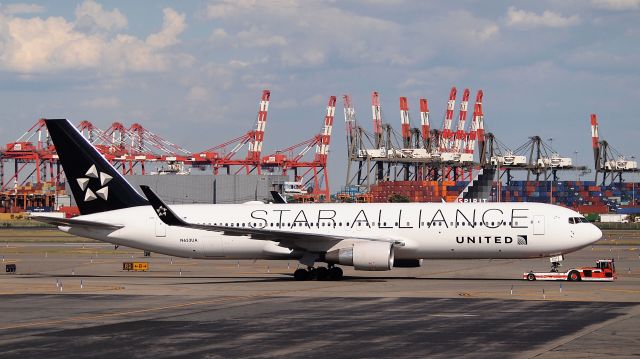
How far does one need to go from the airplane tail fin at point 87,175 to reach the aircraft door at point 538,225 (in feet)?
72.0

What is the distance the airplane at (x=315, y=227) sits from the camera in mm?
52625

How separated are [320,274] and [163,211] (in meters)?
9.04

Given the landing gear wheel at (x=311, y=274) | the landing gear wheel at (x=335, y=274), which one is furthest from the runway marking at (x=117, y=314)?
the landing gear wheel at (x=335, y=274)

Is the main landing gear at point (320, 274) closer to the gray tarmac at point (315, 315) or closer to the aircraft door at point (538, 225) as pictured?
the gray tarmac at point (315, 315)

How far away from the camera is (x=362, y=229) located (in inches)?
2156

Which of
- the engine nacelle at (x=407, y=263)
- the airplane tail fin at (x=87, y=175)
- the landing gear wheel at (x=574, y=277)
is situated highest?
the airplane tail fin at (x=87, y=175)

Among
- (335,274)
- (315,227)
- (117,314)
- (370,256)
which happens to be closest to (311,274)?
(335,274)

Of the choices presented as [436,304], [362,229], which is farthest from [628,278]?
[436,304]

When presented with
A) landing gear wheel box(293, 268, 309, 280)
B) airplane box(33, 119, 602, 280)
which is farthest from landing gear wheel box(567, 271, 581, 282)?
landing gear wheel box(293, 268, 309, 280)

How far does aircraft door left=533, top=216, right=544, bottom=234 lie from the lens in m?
52.6

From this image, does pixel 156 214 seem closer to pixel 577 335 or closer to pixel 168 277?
pixel 168 277

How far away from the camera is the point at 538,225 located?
52625mm

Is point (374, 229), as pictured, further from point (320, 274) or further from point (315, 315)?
point (315, 315)

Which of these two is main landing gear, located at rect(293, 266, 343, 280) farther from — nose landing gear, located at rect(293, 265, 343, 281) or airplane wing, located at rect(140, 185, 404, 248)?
airplane wing, located at rect(140, 185, 404, 248)
